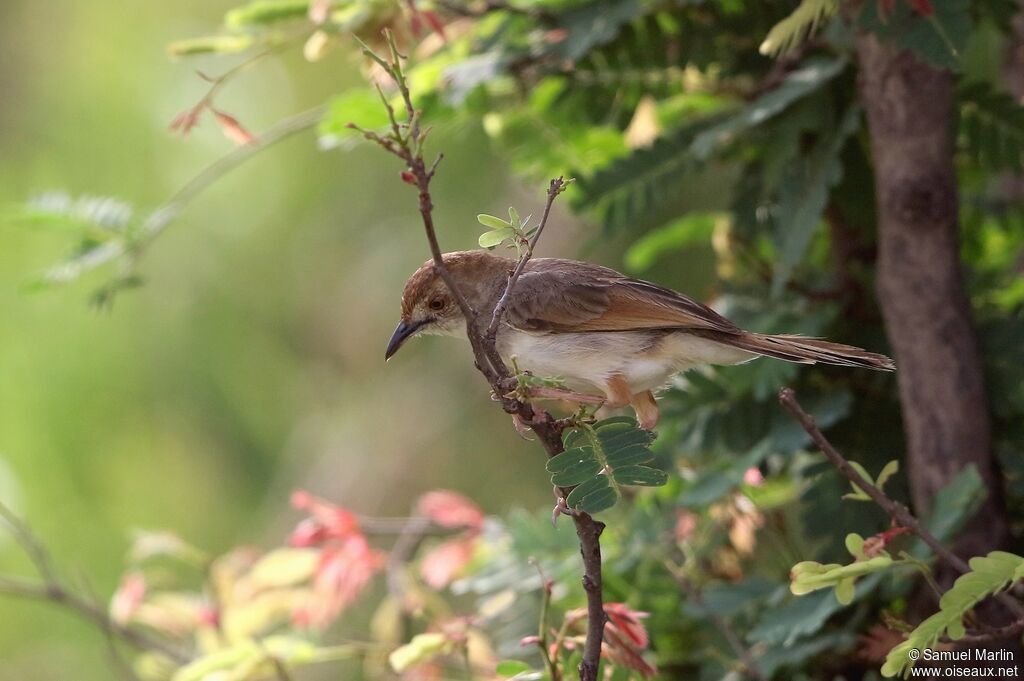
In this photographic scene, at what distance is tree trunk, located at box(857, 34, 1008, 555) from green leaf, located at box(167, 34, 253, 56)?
1761 millimetres

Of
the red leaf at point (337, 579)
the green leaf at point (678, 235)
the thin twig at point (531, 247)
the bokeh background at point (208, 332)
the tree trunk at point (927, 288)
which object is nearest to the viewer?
the thin twig at point (531, 247)

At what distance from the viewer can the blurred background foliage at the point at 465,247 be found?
3.07 metres

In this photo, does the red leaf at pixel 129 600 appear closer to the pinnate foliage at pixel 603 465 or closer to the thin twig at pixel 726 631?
the thin twig at pixel 726 631

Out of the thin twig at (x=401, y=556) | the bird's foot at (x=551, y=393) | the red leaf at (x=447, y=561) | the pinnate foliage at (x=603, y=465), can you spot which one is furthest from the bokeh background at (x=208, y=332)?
the pinnate foliage at (x=603, y=465)

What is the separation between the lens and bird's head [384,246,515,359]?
3189 mm

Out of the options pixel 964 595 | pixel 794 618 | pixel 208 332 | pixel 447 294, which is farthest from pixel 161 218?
pixel 208 332

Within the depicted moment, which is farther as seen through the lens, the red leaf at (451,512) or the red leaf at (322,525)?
the red leaf at (451,512)

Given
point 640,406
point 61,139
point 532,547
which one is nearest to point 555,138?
point 640,406

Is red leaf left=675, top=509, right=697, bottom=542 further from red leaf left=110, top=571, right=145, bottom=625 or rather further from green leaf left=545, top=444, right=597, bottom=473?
red leaf left=110, top=571, right=145, bottom=625

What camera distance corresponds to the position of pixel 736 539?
11.8 ft

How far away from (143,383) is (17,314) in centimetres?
81

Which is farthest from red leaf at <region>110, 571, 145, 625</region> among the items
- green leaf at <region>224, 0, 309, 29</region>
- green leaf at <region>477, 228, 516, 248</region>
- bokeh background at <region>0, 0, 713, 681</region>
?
bokeh background at <region>0, 0, 713, 681</region>

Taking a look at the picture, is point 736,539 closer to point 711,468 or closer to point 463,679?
point 711,468

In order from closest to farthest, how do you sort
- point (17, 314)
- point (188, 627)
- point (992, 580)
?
1. point (992, 580)
2. point (188, 627)
3. point (17, 314)
